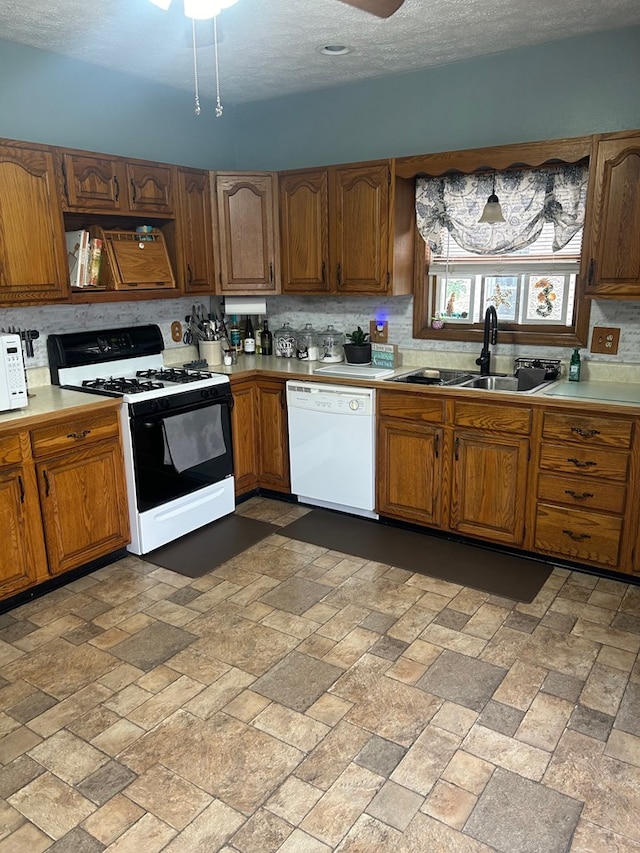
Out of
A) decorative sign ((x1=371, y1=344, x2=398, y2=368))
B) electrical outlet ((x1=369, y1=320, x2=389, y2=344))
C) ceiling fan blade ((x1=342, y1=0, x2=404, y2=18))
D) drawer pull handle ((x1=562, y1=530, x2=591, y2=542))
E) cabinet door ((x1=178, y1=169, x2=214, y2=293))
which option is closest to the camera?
ceiling fan blade ((x1=342, y1=0, x2=404, y2=18))

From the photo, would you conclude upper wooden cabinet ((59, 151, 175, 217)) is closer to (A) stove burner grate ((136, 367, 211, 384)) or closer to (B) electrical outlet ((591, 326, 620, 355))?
(A) stove burner grate ((136, 367, 211, 384))

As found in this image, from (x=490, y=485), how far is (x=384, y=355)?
3.77 ft

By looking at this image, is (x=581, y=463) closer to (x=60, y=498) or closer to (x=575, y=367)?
(x=575, y=367)

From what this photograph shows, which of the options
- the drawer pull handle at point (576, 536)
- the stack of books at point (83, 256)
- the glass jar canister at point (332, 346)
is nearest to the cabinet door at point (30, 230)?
the stack of books at point (83, 256)

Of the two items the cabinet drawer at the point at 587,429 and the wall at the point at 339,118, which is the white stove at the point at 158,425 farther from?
the cabinet drawer at the point at 587,429

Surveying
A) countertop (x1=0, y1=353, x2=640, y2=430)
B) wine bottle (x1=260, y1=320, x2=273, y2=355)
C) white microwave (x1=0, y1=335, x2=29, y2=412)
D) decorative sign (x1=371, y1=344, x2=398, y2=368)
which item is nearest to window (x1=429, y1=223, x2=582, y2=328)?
decorative sign (x1=371, y1=344, x2=398, y2=368)

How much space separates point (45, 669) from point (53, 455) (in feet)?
3.24

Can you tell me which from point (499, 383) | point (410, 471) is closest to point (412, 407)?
point (410, 471)

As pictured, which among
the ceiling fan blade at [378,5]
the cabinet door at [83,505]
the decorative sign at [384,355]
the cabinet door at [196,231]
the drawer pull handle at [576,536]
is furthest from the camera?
the decorative sign at [384,355]

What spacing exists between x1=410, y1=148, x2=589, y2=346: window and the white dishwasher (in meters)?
0.77

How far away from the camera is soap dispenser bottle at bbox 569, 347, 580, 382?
3.54 m

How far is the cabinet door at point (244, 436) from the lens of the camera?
4164 millimetres

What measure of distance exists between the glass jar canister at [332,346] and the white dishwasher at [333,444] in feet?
1.58

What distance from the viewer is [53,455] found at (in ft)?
10.1
